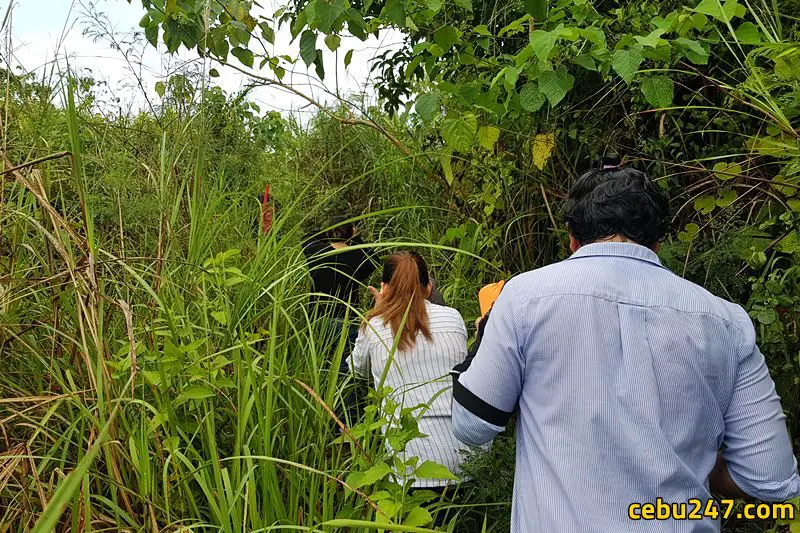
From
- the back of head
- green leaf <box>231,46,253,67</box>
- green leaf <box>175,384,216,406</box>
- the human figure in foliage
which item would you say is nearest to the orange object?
the human figure in foliage

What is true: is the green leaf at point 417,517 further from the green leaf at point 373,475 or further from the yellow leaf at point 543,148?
the yellow leaf at point 543,148

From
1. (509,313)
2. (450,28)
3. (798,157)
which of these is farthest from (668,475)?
(450,28)

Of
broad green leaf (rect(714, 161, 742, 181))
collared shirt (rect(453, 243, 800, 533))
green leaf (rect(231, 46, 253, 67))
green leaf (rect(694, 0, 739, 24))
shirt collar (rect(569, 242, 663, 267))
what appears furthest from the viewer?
green leaf (rect(231, 46, 253, 67))

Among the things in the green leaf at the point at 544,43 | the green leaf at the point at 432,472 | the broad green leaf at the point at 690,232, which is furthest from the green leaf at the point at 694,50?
the green leaf at the point at 432,472

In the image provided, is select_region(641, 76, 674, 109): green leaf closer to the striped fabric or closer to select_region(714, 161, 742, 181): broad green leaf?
select_region(714, 161, 742, 181): broad green leaf

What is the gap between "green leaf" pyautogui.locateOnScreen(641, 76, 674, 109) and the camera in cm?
226

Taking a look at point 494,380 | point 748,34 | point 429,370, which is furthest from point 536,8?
point 429,370

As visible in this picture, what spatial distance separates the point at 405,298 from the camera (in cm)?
280

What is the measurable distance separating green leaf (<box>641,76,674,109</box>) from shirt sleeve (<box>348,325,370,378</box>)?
1.31 m

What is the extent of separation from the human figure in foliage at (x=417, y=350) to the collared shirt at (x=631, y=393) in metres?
1.06

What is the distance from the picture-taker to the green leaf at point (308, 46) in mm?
2584

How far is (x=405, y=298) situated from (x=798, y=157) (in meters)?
1.43

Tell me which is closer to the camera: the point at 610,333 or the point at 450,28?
the point at 610,333

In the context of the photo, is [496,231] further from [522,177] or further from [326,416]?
[326,416]
